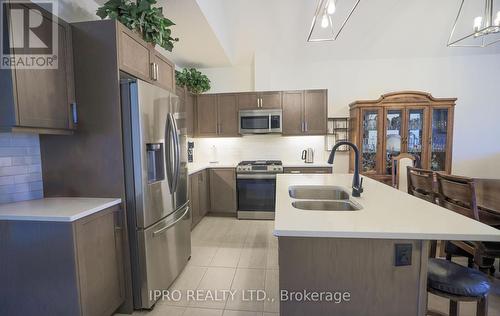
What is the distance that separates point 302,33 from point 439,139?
2.78m

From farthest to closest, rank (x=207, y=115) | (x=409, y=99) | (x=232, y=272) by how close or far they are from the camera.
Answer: (x=207, y=115) < (x=409, y=99) < (x=232, y=272)

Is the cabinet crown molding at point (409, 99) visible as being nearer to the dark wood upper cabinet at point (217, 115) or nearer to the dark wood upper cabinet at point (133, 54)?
the dark wood upper cabinet at point (217, 115)

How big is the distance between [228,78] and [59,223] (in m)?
3.66

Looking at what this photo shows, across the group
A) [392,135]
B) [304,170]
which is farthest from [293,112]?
[392,135]

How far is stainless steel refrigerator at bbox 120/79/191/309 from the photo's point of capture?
1.71m

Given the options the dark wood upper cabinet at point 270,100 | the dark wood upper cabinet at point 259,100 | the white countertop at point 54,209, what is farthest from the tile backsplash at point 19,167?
the dark wood upper cabinet at point 270,100

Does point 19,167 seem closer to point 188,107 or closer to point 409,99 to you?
point 188,107

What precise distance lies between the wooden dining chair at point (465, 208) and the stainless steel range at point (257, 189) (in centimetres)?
215

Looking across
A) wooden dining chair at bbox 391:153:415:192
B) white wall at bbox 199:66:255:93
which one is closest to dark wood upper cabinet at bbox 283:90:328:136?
white wall at bbox 199:66:255:93

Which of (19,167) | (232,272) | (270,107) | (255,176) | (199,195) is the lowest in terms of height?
(232,272)

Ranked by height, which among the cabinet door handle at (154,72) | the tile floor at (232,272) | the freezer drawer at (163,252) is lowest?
the tile floor at (232,272)

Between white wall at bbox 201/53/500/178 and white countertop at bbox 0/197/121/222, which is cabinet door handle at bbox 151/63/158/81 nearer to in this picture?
white countertop at bbox 0/197/121/222

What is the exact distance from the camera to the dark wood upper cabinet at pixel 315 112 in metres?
3.95

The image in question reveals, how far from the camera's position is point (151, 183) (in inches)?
71.9
